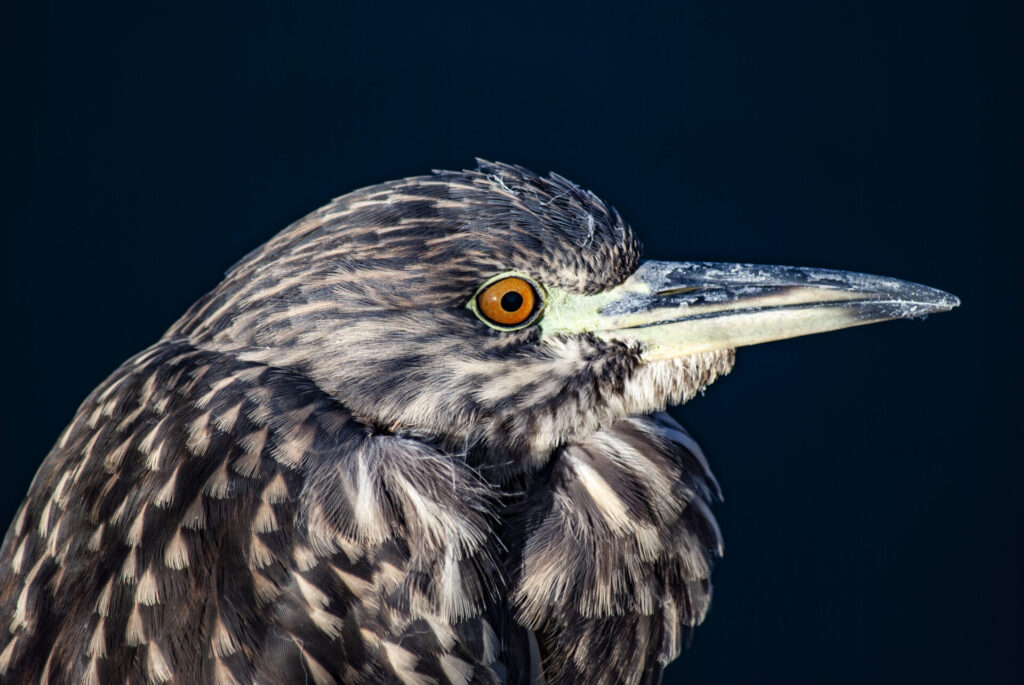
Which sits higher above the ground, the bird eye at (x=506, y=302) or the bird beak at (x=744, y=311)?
the bird eye at (x=506, y=302)

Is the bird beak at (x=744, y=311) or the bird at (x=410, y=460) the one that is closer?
the bird at (x=410, y=460)

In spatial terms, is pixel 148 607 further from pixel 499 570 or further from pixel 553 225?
pixel 553 225

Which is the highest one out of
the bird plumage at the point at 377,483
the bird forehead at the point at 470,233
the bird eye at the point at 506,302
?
the bird forehead at the point at 470,233

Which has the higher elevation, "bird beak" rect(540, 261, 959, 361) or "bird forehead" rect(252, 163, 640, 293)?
"bird forehead" rect(252, 163, 640, 293)

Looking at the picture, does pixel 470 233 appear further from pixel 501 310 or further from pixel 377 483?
pixel 377 483

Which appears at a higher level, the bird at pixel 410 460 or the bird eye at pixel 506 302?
the bird eye at pixel 506 302

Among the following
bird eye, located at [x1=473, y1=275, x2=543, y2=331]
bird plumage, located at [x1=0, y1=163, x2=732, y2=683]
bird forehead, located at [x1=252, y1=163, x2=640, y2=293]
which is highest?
bird forehead, located at [x1=252, y1=163, x2=640, y2=293]
